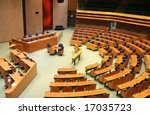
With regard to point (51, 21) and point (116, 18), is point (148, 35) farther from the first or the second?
point (51, 21)

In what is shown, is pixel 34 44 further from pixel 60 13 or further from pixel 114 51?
pixel 60 13

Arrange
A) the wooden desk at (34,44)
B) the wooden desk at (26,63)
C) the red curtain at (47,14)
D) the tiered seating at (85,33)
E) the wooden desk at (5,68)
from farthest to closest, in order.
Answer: the red curtain at (47,14) < the tiered seating at (85,33) < the wooden desk at (34,44) < the wooden desk at (26,63) < the wooden desk at (5,68)

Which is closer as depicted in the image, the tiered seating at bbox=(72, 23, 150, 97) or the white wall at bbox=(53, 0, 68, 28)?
the tiered seating at bbox=(72, 23, 150, 97)

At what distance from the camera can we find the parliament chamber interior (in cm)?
724

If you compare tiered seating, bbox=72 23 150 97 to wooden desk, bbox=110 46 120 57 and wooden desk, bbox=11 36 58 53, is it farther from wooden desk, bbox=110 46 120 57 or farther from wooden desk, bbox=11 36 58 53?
wooden desk, bbox=11 36 58 53

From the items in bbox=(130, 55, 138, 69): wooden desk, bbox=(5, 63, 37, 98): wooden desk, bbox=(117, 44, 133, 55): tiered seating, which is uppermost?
bbox=(117, 44, 133, 55): tiered seating

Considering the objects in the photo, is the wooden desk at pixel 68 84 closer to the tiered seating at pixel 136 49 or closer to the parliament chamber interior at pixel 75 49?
the parliament chamber interior at pixel 75 49

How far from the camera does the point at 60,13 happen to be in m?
18.6

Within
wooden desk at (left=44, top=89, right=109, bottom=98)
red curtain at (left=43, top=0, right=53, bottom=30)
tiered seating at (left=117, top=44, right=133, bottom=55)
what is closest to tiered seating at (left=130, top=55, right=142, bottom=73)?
tiered seating at (left=117, top=44, right=133, bottom=55)

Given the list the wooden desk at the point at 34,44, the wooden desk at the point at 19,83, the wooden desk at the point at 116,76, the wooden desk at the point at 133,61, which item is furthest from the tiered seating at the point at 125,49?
the wooden desk at the point at 19,83

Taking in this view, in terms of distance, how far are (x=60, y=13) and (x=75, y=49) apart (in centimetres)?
765

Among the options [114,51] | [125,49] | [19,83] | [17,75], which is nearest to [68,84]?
[19,83]

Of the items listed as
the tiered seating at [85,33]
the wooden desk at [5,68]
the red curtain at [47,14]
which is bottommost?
the wooden desk at [5,68]

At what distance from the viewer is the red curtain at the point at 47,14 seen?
57.1 feet
